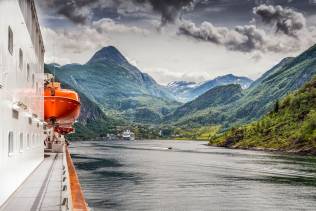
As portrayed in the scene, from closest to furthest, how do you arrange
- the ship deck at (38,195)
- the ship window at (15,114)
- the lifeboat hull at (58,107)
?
1. the ship deck at (38,195)
2. the ship window at (15,114)
3. the lifeboat hull at (58,107)

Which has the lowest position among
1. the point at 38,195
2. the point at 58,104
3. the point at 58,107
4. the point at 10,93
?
the point at 38,195

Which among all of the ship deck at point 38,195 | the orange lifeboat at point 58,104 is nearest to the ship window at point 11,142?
the ship deck at point 38,195

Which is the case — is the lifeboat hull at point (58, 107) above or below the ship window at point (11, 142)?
above

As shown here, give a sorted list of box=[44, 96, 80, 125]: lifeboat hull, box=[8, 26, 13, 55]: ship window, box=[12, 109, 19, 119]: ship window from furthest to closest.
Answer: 1. box=[44, 96, 80, 125]: lifeboat hull
2. box=[12, 109, 19, 119]: ship window
3. box=[8, 26, 13, 55]: ship window

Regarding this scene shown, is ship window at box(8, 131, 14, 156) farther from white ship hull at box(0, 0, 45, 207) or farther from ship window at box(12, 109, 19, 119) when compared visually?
ship window at box(12, 109, 19, 119)

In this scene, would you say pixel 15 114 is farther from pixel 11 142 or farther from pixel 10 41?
pixel 10 41

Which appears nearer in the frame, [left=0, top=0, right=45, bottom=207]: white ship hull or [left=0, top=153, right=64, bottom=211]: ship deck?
[left=0, top=0, right=45, bottom=207]: white ship hull

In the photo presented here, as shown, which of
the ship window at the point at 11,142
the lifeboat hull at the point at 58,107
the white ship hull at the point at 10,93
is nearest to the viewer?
the white ship hull at the point at 10,93

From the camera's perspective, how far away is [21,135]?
24375mm

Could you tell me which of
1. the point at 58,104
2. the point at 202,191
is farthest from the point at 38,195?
the point at 202,191

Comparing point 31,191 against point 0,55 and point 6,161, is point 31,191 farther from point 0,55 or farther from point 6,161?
point 0,55

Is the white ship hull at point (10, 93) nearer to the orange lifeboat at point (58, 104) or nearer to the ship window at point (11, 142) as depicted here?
the ship window at point (11, 142)

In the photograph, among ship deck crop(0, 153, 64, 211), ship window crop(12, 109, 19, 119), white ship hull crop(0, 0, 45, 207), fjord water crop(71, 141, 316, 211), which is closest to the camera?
white ship hull crop(0, 0, 45, 207)

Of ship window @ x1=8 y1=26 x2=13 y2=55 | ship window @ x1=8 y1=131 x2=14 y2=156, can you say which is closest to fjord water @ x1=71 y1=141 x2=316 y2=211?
ship window @ x1=8 y1=131 x2=14 y2=156
